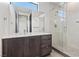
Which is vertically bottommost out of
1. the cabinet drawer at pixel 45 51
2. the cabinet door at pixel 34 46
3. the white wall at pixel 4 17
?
the cabinet drawer at pixel 45 51

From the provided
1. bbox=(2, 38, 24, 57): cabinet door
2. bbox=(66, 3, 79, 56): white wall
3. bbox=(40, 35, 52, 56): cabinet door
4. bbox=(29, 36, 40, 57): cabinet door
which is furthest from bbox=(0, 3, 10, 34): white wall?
bbox=(66, 3, 79, 56): white wall

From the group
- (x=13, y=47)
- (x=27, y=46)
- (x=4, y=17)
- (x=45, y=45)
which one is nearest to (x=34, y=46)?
(x=27, y=46)

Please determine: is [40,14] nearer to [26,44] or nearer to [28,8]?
[28,8]

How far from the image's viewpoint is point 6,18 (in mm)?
2168

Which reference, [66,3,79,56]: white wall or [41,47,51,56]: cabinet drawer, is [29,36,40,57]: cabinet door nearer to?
[41,47,51,56]: cabinet drawer

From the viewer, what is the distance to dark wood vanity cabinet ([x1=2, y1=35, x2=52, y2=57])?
181 cm

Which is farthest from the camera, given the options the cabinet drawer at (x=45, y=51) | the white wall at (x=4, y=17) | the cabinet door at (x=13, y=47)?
the cabinet drawer at (x=45, y=51)

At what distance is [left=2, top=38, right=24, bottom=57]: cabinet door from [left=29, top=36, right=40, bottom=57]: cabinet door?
0.23 meters

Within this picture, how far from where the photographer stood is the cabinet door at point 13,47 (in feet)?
5.88

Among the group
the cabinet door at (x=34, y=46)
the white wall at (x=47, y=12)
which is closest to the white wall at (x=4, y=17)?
the cabinet door at (x=34, y=46)

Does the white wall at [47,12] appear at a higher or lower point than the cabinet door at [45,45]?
higher

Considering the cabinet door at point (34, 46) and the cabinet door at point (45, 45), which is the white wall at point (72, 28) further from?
the cabinet door at point (34, 46)

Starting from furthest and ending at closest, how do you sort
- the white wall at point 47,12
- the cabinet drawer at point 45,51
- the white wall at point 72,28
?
the white wall at point 47,12 < the cabinet drawer at point 45,51 < the white wall at point 72,28

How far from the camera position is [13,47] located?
1880 mm
